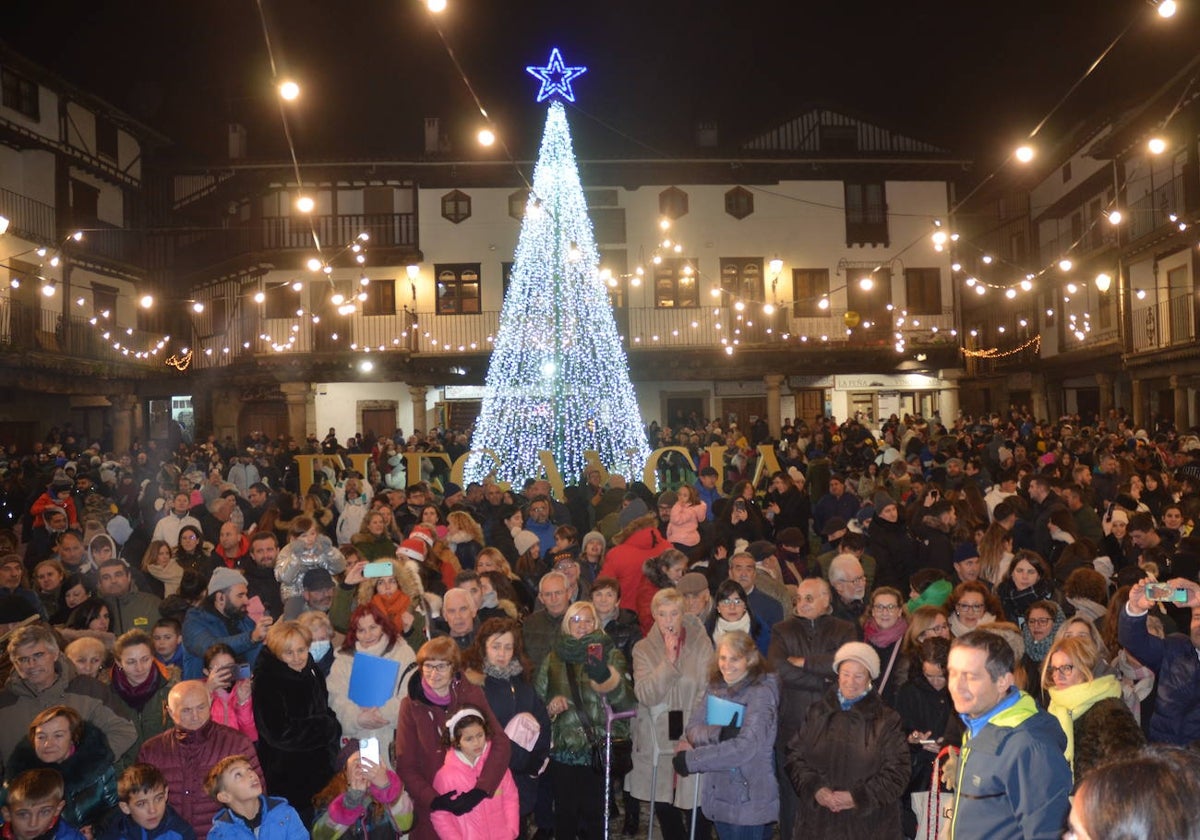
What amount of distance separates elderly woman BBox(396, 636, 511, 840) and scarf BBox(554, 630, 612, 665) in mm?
719

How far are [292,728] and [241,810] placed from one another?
81cm

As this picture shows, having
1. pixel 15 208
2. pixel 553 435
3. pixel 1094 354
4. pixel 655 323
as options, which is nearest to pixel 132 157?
pixel 15 208

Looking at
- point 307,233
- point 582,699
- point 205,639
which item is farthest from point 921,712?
point 307,233

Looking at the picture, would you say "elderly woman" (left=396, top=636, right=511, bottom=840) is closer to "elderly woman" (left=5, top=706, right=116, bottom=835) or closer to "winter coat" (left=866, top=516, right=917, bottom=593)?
"elderly woman" (left=5, top=706, right=116, bottom=835)

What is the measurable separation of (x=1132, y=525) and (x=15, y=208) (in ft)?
87.6

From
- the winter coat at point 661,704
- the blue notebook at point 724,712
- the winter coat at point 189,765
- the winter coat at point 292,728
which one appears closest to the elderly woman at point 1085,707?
the blue notebook at point 724,712

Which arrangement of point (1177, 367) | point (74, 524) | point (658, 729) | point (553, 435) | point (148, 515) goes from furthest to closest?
point (1177, 367), point (553, 435), point (148, 515), point (74, 524), point (658, 729)

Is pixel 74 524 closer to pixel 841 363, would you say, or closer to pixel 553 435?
pixel 553 435

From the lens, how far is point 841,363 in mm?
29781

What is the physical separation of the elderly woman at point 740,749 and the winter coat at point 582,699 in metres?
0.62

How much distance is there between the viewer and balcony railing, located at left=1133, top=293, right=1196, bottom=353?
2361 cm

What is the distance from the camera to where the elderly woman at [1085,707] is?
4.04 meters

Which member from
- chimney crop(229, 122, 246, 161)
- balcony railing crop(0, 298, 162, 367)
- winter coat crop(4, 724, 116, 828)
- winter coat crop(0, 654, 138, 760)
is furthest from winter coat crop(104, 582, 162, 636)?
chimney crop(229, 122, 246, 161)

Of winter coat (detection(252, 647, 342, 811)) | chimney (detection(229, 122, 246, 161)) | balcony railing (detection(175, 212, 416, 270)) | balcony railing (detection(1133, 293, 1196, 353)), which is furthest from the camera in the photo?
chimney (detection(229, 122, 246, 161))
